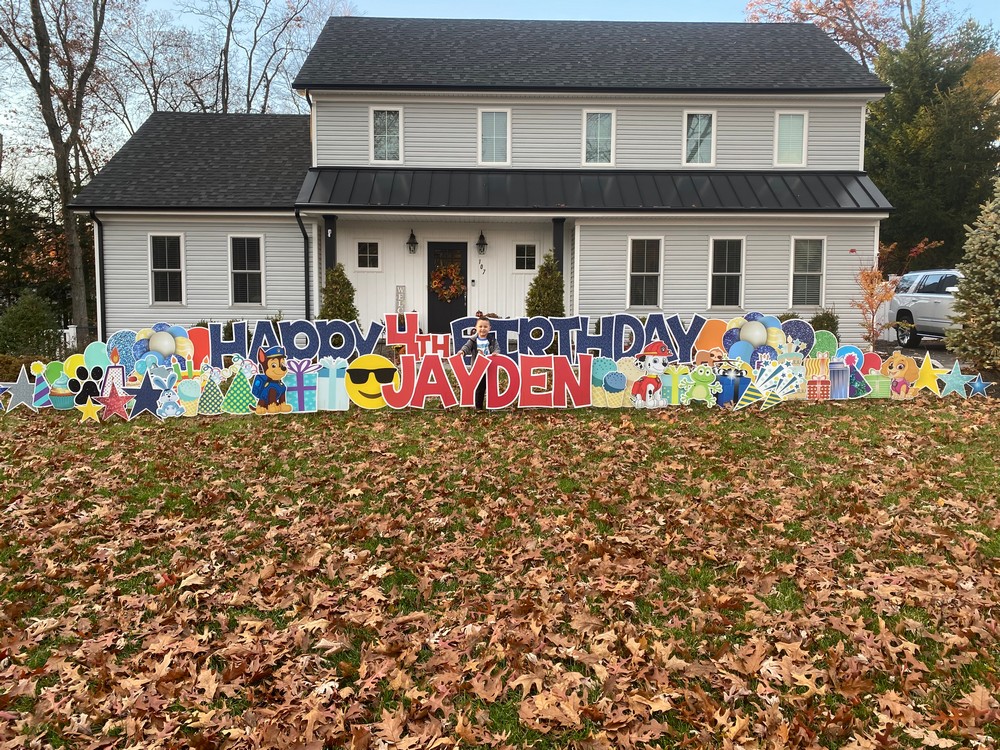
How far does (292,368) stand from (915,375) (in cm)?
960

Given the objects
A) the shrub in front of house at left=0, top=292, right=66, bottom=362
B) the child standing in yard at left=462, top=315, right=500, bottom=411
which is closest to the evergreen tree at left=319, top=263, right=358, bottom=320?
the shrub in front of house at left=0, top=292, right=66, bottom=362

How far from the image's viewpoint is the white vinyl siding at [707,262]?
62.0 feet

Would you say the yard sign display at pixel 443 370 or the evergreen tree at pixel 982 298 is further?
the evergreen tree at pixel 982 298

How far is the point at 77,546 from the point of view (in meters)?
5.66

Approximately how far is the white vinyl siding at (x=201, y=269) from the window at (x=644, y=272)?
817 centimetres

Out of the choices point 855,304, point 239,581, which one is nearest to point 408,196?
point 855,304

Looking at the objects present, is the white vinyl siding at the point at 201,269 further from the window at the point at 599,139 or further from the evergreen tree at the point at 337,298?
the window at the point at 599,139

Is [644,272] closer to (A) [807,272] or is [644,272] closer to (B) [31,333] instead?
(A) [807,272]

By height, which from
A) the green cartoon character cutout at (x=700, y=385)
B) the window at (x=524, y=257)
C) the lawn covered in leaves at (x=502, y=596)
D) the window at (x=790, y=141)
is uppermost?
the window at (x=790, y=141)

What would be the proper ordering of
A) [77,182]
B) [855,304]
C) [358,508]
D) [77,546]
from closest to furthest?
1. [77,546]
2. [358,508]
3. [855,304]
4. [77,182]

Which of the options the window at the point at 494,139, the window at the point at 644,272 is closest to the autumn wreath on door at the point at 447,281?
the window at the point at 494,139

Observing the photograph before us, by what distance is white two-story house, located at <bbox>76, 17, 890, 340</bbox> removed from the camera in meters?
19.0

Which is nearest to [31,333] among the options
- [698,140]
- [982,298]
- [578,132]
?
[578,132]

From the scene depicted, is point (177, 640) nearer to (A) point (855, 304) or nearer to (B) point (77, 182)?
(A) point (855, 304)
